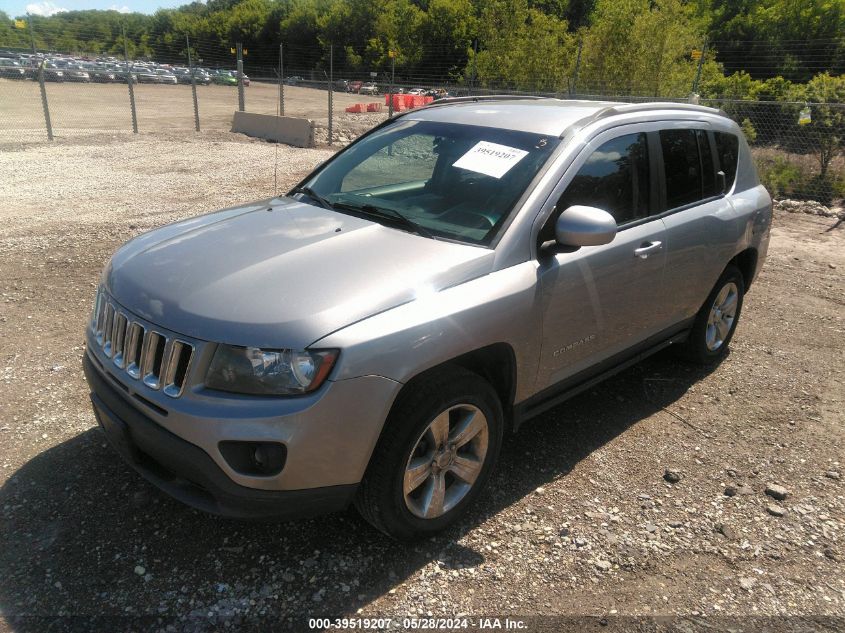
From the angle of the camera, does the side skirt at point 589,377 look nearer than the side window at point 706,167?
Yes

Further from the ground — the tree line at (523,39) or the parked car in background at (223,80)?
the tree line at (523,39)

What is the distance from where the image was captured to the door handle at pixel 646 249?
355cm

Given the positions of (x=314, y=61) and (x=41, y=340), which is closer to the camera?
(x=41, y=340)

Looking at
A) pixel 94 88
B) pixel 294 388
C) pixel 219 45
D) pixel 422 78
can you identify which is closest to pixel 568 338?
pixel 294 388

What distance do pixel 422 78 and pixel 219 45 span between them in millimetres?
32979

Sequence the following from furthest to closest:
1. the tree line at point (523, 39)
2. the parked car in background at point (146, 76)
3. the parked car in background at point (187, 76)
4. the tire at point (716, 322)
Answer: the parked car in background at point (187, 76)
the parked car in background at point (146, 76)
the tree line at point (523, 39)
the tire at point (716, 322)

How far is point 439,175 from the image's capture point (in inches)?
139

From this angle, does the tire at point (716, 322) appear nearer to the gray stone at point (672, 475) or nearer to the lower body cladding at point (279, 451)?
the gray stone at point (672, 475)

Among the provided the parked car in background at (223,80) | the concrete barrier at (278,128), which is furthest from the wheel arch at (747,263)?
the parked car in background at (223,80)

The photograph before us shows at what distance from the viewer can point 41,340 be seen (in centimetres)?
468

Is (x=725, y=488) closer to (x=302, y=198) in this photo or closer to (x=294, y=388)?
(x=294, y=388)

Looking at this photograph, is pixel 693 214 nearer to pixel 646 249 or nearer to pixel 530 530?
pixel 646 249

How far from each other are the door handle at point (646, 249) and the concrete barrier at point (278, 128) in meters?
14.2

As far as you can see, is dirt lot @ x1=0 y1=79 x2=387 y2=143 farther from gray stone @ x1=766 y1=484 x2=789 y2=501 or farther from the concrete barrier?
gray stone @ x1=766 y1=484 x2=789 y2=501
